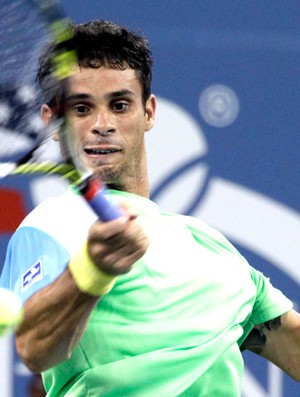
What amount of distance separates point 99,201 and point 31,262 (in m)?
0.71

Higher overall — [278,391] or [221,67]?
[221,67]

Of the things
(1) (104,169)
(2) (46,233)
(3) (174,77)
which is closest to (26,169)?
(2) (46,233)

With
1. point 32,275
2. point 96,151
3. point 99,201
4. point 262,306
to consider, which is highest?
point 96,151


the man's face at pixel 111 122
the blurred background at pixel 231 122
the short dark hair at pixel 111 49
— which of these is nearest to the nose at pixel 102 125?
the man's face at pixel 111 122

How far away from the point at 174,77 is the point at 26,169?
158 inches

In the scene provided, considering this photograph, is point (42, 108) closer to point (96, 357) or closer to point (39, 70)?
point (39, 70)

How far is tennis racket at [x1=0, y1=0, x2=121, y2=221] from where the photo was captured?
3.91 metres

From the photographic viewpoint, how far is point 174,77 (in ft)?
25.9

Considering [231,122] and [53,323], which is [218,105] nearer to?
[231,122]

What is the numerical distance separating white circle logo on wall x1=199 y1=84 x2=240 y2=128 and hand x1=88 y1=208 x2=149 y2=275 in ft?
13.0

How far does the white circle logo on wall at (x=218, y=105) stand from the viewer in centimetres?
784

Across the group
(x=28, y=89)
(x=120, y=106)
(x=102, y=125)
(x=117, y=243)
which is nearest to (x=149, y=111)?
(x=120, y=106)

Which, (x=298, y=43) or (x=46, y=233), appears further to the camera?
(x=298, y=43)

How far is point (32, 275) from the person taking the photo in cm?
438
